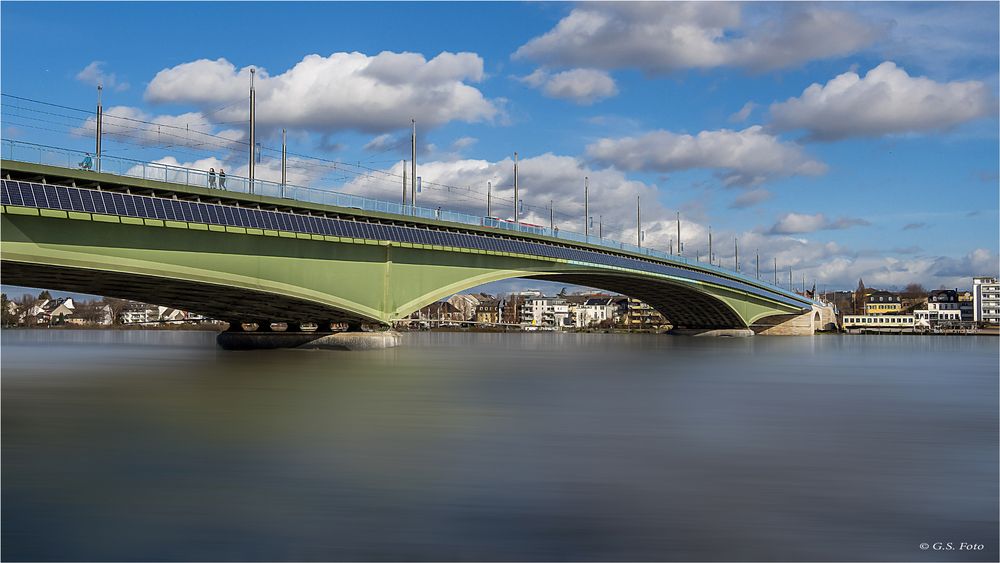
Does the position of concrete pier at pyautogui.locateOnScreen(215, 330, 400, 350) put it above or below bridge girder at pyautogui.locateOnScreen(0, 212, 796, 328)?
below

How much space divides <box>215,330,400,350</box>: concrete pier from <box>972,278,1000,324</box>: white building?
161 meters

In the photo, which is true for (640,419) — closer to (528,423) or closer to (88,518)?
(528,423)

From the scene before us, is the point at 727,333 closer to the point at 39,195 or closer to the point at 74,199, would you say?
the point at 74,199

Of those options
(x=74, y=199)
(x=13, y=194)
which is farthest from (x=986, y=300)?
(x=13, y=194)

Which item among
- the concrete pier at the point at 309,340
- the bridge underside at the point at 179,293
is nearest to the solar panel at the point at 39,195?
the bridge underside at the point at 179,293

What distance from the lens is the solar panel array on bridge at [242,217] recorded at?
31.8 meters

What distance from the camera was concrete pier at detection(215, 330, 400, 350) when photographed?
53.2 meters

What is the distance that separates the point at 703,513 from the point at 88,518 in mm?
8698

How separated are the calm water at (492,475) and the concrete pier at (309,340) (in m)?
25.4

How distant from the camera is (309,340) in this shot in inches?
2213

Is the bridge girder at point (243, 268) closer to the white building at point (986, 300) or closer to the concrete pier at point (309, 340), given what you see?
the concrete pier at point (309, 340)

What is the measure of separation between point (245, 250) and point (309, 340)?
1732cm

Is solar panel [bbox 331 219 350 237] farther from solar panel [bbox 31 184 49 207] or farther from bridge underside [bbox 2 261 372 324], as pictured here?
solar panel [bbox 31 184 49 207]

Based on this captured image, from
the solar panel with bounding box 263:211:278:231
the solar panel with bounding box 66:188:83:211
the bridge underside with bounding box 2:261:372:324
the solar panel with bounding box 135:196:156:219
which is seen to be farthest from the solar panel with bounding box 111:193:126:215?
the solar panel with bounding box 263:211:278:231
